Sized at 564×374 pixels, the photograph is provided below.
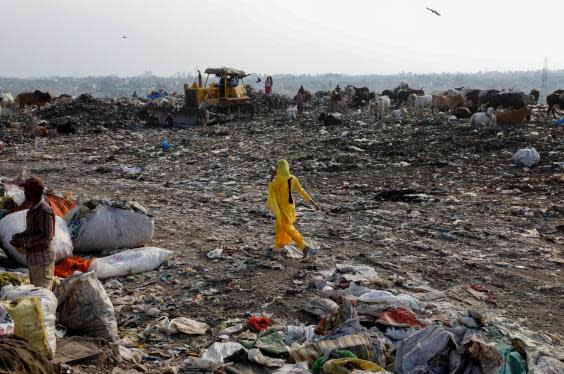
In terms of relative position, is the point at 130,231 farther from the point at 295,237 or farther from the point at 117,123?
the point at 117,123

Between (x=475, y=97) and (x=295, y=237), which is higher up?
(x=475, y=97)

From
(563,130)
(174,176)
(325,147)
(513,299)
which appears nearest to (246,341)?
(513,299)

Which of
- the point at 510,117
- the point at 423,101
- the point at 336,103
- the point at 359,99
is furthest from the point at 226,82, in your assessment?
the point at 510,117

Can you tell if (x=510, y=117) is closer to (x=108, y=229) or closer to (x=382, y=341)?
(x=108, y=229)

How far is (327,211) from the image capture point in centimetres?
775

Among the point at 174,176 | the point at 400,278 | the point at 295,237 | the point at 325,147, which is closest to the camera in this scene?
the point at 400,278

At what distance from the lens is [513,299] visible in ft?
15.6

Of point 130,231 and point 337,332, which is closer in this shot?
point 337,332

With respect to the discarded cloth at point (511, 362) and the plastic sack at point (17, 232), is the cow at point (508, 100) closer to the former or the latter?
the discarded cloth at point (511, 362)

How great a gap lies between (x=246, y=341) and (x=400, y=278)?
2.00 metres

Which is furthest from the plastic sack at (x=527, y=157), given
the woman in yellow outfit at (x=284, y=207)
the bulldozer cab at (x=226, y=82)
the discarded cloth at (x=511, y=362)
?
the bulldozer cab at (x=226, y=82)

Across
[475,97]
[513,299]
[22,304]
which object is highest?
[475,97]

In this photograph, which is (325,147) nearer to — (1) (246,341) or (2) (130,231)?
(2) (130,231)

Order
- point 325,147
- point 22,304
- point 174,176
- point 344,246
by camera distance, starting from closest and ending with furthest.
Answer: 1. point 22,304
2. point 344,246
3. point 174,176
4. point 325,147
